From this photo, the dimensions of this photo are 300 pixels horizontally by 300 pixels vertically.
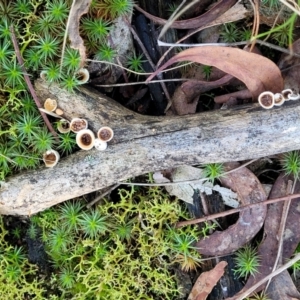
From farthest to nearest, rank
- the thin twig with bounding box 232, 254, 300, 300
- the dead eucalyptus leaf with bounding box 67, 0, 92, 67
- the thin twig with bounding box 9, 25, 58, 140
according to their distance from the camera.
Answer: the thin twig with bounding box 232, 254, 300, 300 → the thin twig with bounding box 9, 25, 58, 140 → the dead eucalyptus leaf with bounding box 67, 0, 92, 67

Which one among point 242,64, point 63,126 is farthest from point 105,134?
point 242,64

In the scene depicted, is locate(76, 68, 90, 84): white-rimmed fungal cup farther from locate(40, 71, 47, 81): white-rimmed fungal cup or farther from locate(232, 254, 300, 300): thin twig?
locate(232, 254, 300, 300): thin twig

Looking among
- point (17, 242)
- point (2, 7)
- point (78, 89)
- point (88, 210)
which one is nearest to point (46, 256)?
point (17, 242)

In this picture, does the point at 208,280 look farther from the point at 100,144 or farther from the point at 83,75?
the point at 83,75

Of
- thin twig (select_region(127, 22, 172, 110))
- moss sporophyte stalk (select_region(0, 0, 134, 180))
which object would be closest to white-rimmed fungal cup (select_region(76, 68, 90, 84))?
moss sporophyte stalk (select_region(0, 0, 134, 180))

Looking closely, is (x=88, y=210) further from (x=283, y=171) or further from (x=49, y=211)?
(x=283, y=171)

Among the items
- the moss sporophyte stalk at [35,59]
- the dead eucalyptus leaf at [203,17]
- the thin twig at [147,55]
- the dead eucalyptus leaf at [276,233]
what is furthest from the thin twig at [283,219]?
the moss sporophyte stalk at [35,59]
